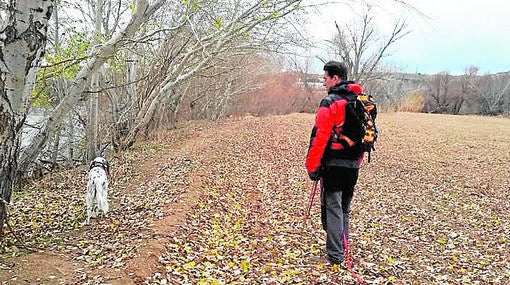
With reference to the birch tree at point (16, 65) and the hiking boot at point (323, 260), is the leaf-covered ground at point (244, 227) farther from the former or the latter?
the birch tree at point (16, 65)

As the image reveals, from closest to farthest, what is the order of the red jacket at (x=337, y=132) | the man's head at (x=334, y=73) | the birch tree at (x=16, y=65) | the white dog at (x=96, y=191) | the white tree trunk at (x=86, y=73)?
1. the birch tree at (x=16, y=65)
2. the red jacket at (x=337, y=132)
3. the man's head at (x=334, y=73)
4. the white tree trunk at (x=86, y=73)
5. the white dog at (x=96, y=191)

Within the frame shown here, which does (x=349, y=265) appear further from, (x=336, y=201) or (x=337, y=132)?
(x=337, y=132)

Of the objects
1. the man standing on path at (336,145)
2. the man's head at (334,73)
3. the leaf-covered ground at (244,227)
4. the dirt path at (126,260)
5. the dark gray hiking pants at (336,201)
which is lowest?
the leaf-covered ground at (244,227)

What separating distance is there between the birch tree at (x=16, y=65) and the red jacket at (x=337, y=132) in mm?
2703

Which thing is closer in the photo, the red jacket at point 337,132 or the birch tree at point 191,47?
the red jacket at point 337,132

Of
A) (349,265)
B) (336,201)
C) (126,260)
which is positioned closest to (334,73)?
(336,201)

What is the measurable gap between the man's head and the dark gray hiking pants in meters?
0.89

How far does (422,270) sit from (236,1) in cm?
1126

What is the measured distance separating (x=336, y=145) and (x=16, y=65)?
3.07 meters

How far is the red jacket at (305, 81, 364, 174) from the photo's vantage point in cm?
450

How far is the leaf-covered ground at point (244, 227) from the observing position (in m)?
4.75

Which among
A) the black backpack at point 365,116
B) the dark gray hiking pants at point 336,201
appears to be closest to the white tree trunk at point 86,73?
the black backpack at point 365,116

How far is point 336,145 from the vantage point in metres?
4.58

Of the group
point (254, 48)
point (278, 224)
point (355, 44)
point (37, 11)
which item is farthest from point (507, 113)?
point (37, 11)
